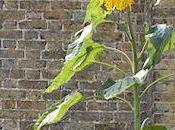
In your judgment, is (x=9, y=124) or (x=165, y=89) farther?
(x=9, y=124)

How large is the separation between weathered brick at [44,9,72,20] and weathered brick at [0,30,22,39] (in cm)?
20

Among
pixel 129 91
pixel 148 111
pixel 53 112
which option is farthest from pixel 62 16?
pixel 53 112

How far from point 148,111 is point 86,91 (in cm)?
40

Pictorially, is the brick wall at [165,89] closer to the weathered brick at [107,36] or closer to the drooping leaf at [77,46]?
the weathered brick at [107,36]

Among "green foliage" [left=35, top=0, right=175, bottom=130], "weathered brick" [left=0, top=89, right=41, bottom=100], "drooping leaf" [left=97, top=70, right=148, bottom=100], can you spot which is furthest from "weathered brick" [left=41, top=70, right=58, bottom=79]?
"drooping leaf" [left=97, top=70, right=148, bottom=100]

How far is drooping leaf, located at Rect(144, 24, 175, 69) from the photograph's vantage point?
1.42 m

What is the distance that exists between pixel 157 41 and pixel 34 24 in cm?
139

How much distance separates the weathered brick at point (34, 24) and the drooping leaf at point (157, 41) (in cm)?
128

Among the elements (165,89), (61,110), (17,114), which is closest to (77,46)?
(61,110)

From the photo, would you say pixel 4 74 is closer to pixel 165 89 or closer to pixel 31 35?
pixel 31 35

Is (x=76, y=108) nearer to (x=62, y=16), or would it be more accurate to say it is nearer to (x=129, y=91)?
(x=129, y=91)

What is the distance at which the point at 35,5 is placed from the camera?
105 inches

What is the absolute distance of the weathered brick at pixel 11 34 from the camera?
106 inches

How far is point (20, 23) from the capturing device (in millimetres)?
2693
